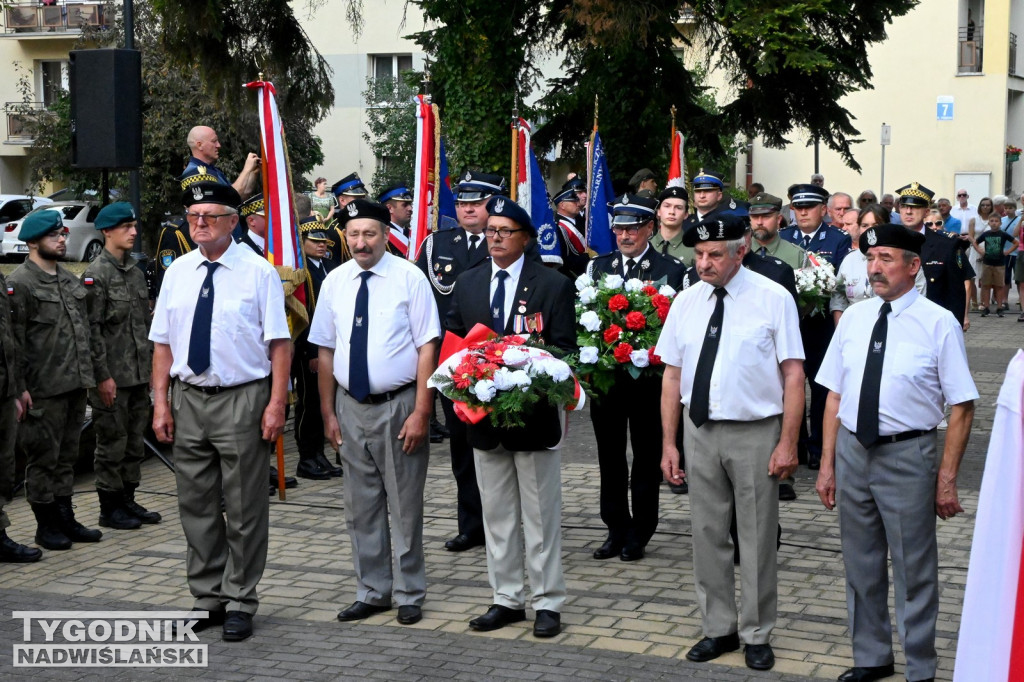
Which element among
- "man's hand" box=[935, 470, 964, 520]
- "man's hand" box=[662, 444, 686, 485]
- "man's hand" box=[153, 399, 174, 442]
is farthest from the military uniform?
"man's hand" box=[935, 470, 964, 520]

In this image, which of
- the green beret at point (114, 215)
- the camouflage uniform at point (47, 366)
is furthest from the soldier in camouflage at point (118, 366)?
the camouflage uniform at point (47, 366)

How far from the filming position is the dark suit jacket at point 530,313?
21.4 ft

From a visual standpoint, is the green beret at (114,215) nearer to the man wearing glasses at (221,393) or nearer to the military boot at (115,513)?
the military boot at (115,513)

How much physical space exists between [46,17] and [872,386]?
4562 cm

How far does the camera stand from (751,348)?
609 centimetres

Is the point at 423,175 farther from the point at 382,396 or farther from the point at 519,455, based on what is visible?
the point at 519,455

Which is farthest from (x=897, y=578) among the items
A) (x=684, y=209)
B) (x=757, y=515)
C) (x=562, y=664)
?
(x=684, y=209)

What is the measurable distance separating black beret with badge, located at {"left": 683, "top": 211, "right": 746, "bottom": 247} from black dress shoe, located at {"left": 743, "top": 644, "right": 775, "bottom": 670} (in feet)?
6.41

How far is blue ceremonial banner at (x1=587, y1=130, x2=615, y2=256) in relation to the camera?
44.1 feet

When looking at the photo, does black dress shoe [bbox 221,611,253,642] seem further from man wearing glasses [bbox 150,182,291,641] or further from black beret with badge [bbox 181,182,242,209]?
black beret with badge [bbox 181,182,242,209]

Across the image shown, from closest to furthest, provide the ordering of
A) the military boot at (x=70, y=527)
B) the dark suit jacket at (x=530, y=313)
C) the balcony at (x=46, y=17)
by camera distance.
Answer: the dark suit jacket at (x=530, y=313)
the military boot at (x=70, y=527)
the balcony at (x=46, y=17)

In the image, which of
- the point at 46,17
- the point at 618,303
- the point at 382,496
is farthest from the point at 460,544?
the point at 46,17

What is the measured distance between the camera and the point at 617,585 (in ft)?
24.7

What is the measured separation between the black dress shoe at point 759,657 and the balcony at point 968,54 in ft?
118
